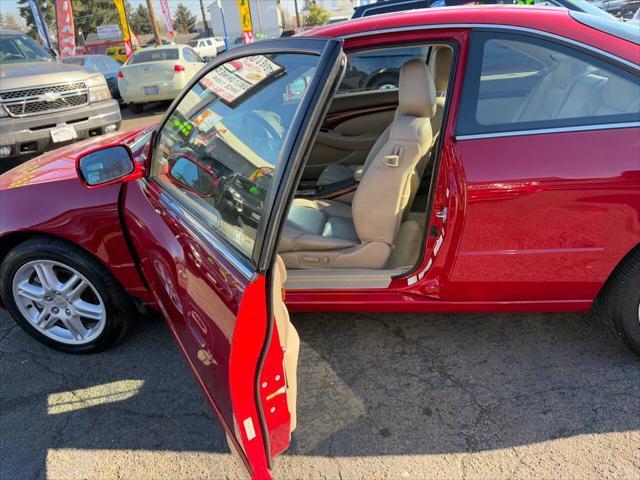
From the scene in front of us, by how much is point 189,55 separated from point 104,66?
2.80 m

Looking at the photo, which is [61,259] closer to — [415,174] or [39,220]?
[39,220]

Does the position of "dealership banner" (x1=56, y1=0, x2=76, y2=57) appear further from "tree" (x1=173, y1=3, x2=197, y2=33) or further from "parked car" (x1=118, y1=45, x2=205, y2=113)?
"tree" (x1=173, y1=3, x2=197, y2=33)

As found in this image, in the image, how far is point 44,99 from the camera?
18.9 ft

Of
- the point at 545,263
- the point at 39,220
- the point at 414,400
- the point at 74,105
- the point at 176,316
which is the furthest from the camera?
the point at 74,105

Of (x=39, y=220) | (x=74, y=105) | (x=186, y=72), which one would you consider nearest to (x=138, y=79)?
(x=186, y=72)

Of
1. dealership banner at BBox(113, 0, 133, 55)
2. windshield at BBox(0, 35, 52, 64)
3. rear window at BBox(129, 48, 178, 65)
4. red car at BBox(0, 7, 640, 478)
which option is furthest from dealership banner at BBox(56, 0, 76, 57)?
red car at BBox(0, 7, 640, 478)

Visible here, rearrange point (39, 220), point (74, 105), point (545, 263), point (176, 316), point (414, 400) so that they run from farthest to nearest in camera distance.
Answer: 1. point (74, 105)
2. point (39, 220)
3. point (414, 400)
4. point (545, 263)
5. point (176, 316)

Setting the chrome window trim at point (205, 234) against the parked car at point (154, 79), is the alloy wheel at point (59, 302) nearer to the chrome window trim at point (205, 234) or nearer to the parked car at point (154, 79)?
the chrome window trim at point (205, 234)

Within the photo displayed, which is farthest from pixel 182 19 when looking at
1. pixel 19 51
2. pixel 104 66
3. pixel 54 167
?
pixel 54 167

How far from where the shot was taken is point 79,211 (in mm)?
2283

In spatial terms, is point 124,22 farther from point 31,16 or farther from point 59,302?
point 31,16

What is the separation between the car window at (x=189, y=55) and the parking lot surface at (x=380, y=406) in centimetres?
983

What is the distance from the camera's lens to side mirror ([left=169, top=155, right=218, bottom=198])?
1880 millimetres

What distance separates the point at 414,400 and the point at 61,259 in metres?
1.81
